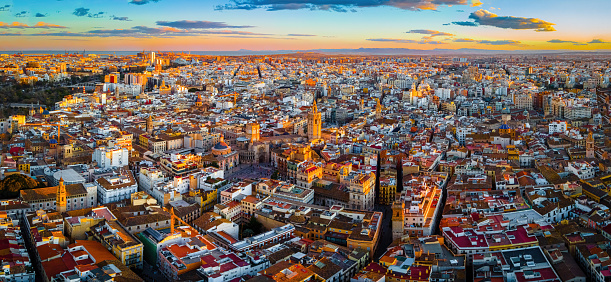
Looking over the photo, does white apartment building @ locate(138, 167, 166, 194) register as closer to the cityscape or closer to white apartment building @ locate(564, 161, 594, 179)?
the cityscape

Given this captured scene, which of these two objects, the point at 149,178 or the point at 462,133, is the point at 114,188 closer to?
the point at 149,178

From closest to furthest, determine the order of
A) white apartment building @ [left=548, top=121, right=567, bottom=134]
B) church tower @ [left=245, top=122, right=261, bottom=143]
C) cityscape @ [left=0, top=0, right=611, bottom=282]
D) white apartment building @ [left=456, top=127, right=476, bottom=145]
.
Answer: cityscape @ [left=0, top=0, right=611, bottom=282], church tower @ [left=245, top=122, right=261, bottom=143], white apartment building @ [left=456, top=127, right=476, bottom=145], white apartment building @ [left=548, top=121, right=567, bottom=134]

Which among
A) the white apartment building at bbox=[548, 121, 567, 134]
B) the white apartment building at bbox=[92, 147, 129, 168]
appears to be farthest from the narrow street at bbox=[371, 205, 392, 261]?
the white apartment building at bbox=[548, 121, 567, 134]

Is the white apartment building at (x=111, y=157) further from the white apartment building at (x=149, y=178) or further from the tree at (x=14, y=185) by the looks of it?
the tree at (x=14, y=185)

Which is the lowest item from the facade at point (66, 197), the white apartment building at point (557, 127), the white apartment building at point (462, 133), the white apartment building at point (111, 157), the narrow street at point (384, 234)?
the narrow street at point (384, 234)

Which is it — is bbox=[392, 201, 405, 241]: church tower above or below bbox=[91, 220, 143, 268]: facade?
above

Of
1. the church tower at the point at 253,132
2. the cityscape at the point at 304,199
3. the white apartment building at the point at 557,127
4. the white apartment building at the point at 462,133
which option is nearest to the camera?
the cityscape at the point at 304,199

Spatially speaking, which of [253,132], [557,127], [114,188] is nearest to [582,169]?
[557,127]

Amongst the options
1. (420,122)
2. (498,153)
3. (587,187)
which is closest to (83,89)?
(420,122)

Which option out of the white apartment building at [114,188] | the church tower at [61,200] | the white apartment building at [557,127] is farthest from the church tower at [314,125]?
the church tower at [61,200]

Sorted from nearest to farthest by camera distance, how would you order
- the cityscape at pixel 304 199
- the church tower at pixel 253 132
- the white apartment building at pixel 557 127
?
→ the cityscape at pixel 304 199 < the church tower at pixel 253 132 < the white apartment building at pixel 557 127

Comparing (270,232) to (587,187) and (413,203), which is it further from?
(587,187)

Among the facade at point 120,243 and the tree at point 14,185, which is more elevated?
→ the tree at point 14,185
